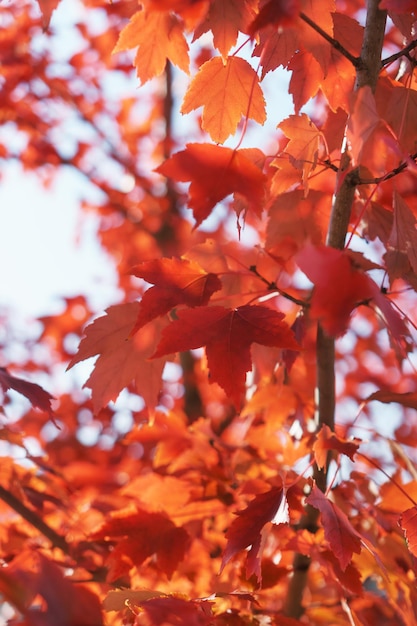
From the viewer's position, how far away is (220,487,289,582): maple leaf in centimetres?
80

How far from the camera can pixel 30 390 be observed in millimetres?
956

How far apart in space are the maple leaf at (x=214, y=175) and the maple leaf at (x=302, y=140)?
0.24 ft

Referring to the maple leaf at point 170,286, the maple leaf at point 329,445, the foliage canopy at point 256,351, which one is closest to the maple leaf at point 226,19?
the foliage canopy at point 256,351

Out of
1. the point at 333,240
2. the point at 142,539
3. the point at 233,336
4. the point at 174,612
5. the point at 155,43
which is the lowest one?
the point at 174,612

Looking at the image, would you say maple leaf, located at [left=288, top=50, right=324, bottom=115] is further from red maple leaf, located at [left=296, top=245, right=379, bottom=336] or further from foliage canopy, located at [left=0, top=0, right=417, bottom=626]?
red maple leaf, located at [left=296, top=245, right=379, bottom=336]

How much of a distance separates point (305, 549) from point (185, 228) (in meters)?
2.11

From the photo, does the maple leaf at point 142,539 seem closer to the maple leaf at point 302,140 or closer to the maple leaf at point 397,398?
the maple leaf at point 397,398

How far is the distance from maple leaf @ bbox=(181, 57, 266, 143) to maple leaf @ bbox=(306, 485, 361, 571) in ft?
1.70

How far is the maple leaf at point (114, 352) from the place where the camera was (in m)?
0.96

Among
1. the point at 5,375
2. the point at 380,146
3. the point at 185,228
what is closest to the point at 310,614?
the point at 5,375

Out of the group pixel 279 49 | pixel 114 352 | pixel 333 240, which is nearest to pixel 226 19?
pixel 279 49

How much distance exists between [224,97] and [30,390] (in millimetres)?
530

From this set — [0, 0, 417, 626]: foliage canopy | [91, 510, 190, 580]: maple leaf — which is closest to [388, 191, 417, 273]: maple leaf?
[0, 0, 417, 626]: foliage canopy

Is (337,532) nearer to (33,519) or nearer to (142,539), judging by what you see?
(142,539)
